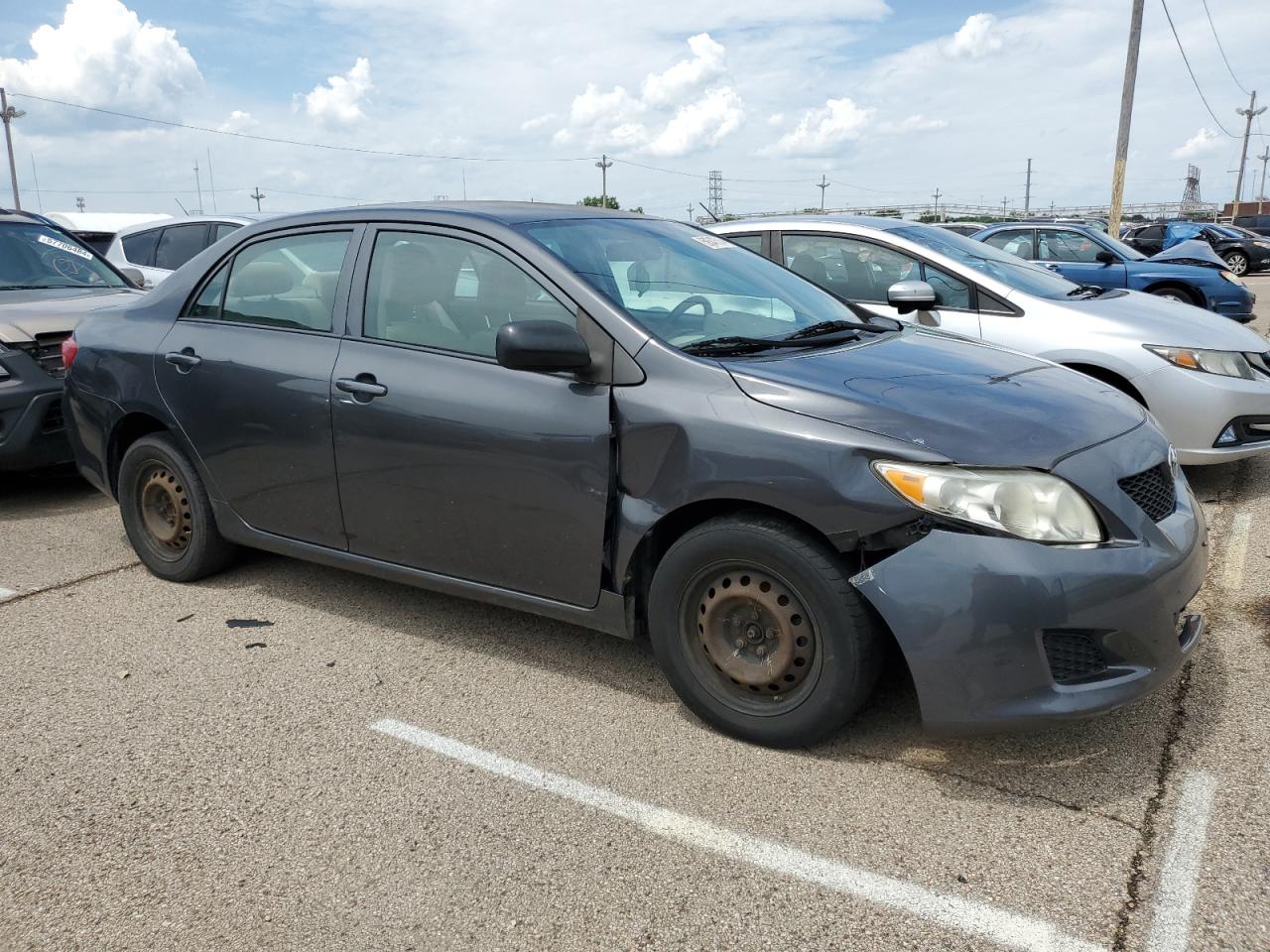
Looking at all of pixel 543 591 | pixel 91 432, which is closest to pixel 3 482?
pixel 91 432

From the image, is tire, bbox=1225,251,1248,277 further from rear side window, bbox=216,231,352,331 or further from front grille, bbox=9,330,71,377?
rear side window, bbox=216,231,352,331

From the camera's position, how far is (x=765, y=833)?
2736 millimetres

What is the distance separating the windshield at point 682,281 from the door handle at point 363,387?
0.77m

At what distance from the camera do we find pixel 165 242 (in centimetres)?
1009

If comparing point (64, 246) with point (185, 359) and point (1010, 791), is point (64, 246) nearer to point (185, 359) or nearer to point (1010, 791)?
point (185, 359)

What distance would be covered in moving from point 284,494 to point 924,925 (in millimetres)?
2852

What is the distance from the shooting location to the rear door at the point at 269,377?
13.0 ft

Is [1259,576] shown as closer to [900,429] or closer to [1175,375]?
[1175,375]

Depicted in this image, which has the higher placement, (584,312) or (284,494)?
(584,312)

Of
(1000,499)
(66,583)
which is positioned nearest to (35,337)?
(66,583)

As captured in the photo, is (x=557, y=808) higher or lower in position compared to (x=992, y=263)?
lower

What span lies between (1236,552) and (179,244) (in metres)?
9.17

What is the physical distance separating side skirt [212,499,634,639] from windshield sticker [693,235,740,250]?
5.43 ft

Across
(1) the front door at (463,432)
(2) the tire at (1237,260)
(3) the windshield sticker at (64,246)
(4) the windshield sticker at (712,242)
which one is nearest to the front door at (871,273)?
(4) the windshield sticker at (712,242)
